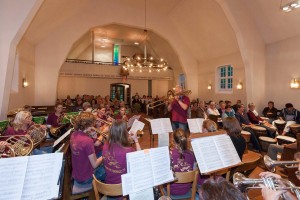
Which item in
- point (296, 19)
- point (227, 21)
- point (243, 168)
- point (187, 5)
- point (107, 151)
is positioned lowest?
point (243, 168)

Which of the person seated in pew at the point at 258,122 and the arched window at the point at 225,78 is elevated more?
the arched window at the point at 225,78

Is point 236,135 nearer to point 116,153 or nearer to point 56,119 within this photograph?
point 116,153

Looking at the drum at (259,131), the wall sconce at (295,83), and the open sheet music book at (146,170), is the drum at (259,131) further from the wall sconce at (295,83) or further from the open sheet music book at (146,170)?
the open sheet music book at (146,170)

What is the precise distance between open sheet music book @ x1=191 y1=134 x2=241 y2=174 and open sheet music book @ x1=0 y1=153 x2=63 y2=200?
1253 mm

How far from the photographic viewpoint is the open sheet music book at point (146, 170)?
4.82 feet

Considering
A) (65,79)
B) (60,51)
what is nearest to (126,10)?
(60,51)

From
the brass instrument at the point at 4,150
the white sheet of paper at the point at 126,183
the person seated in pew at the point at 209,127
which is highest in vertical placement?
the person seated in pew at the point at 209,127

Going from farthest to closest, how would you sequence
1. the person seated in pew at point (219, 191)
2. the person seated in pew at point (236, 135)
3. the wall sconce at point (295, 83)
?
1. the wall sconce at point (295, 83)
2. the person seated in pew at point (236, 135)
3. the person seated in pew at point (219, 191)

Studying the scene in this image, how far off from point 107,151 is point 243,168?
5.18 ft

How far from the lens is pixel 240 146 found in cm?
251

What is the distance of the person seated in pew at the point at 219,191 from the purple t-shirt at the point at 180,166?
1098 mm

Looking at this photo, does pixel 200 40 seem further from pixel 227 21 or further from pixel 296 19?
pixel 296 19

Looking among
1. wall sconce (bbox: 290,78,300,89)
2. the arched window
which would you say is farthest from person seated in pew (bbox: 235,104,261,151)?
the arched window

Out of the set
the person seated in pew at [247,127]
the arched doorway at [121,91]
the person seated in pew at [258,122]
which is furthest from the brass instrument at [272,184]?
the arched doorway at [121,91]
